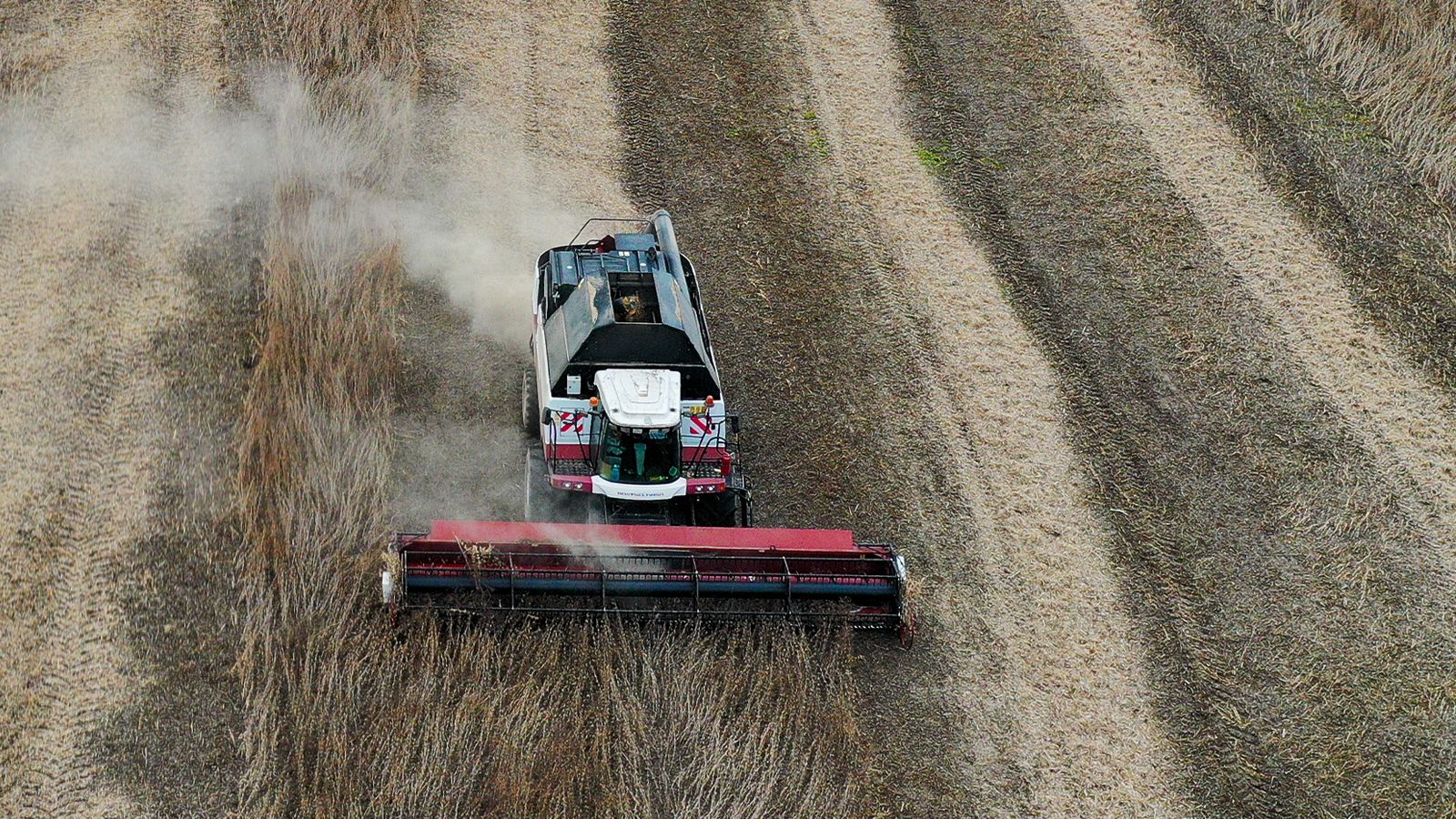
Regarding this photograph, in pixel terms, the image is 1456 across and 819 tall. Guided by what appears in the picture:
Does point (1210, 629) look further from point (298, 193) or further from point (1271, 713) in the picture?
point (298, 193)

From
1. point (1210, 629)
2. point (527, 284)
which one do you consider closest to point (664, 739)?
point (1210, 629)

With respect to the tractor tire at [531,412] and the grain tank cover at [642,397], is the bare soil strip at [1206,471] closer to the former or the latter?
the grain tank cover at [642,397]

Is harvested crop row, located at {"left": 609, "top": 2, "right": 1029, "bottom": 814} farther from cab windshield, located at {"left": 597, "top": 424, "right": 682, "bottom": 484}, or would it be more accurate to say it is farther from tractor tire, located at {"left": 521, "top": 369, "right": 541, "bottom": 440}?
tractor tire, located at {"left": 521, "top": 369, "right": 541, "bottom": 440}

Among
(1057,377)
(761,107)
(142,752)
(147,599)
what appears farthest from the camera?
(761,107)

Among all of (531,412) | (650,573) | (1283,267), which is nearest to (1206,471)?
(1283,267)

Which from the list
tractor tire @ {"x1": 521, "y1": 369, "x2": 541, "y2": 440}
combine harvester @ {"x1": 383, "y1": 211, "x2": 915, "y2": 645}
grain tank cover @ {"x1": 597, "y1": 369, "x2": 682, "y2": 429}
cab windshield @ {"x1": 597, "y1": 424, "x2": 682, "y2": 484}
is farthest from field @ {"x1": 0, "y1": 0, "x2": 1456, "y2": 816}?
grain tank cover @ {"x1": 597, "y1": 369, "x2": 682, "y2": 429}

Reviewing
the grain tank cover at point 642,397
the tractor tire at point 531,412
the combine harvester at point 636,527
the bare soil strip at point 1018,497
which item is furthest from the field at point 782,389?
the grain tank cover at point 642,397
